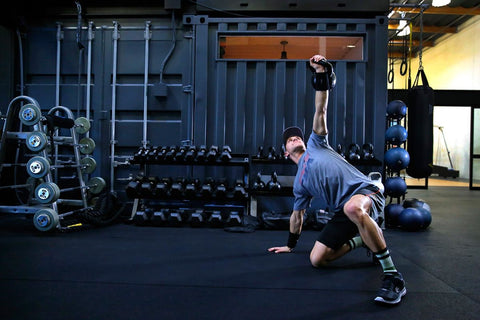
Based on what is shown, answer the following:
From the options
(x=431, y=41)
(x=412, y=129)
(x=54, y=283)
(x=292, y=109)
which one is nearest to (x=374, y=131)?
(x=412, y=129)

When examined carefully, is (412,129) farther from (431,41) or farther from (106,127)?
(431,41)

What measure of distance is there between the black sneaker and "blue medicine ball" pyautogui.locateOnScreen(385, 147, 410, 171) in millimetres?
2322

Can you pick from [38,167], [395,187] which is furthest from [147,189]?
[395,187]

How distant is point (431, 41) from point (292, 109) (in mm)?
10782

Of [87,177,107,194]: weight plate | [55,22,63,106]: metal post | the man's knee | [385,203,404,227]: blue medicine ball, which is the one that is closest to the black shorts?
the man's knee

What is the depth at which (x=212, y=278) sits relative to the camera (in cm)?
204

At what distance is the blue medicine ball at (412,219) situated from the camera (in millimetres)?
3582

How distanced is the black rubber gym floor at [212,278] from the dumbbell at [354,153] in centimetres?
89

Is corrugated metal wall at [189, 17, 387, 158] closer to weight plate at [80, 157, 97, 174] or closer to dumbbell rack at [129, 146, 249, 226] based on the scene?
dumbbell rack at [129, 146, 249, 226]

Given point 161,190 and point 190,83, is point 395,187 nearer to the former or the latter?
point 161,190

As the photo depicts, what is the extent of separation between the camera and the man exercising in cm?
185

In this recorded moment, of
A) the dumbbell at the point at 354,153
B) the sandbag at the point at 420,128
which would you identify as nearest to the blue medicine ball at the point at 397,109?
the sandbag at the point at 420,128

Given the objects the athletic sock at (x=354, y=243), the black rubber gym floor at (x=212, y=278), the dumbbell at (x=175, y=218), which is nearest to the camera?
the black rubber gym floor at (x=212, y=278)

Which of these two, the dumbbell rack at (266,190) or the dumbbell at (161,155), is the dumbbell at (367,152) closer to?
the dumbbell rack at (266,190)
